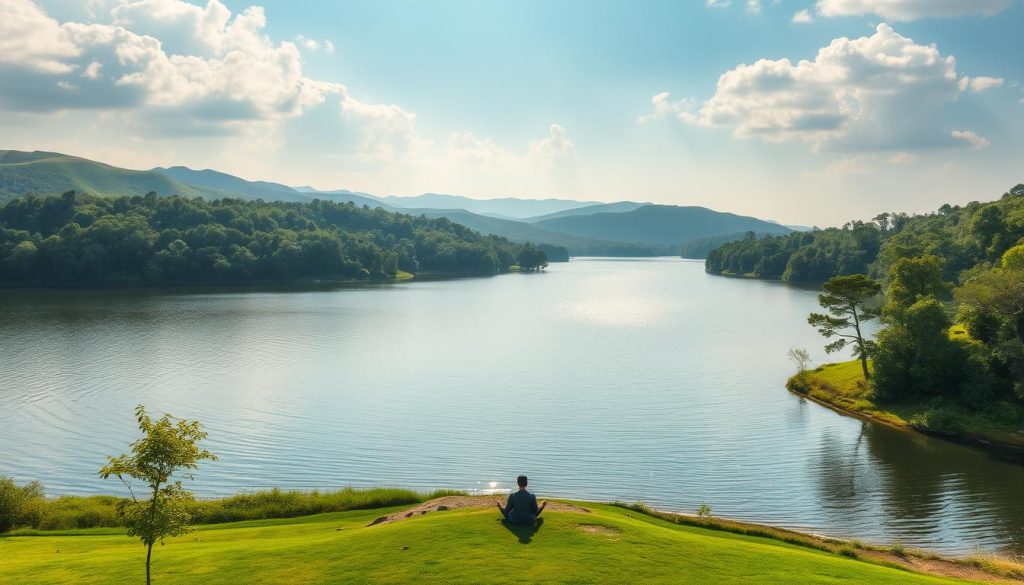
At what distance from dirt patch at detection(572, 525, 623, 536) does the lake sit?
54.0 feet

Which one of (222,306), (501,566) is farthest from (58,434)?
(222,306)

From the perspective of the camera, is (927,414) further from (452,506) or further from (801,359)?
(452,506)

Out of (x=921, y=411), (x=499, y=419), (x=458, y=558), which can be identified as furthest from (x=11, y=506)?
(x=921, y=411)

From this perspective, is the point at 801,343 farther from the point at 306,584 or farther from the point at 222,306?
the point at 222,306

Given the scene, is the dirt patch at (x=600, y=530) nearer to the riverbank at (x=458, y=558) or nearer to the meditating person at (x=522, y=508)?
the riverbank at (x=458, y=558)

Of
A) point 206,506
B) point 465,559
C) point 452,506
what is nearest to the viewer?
point 465,559

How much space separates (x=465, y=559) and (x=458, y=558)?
21 cm

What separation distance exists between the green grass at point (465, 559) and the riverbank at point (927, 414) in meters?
35.1

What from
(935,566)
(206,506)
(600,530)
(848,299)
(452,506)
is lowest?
(935,566)

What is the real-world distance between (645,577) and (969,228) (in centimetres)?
14422

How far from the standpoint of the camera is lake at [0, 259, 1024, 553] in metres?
38.1

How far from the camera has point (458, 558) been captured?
1803 centimetres

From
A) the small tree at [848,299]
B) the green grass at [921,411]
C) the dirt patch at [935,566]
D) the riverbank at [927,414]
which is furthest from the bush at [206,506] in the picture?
the small tree at [848,299]

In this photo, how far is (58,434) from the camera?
46469 mm
